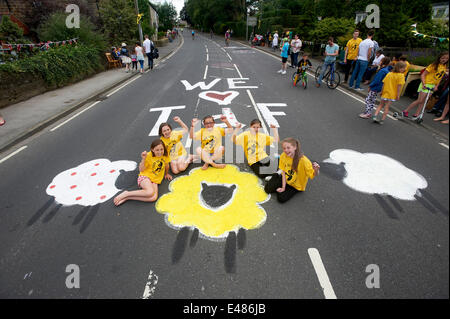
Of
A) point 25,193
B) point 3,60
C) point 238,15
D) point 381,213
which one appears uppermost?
point 238,15

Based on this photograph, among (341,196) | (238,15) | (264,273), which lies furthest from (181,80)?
(238,15)

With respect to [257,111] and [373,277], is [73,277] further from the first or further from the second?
[257,111]

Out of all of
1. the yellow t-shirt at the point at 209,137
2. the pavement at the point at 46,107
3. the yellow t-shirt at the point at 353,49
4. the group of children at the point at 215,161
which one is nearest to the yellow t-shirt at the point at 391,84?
the yellow t-shirt at the point at 353,49

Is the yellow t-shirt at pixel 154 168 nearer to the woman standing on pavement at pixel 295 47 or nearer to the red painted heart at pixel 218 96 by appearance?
the red painted heart at pixel 218 96

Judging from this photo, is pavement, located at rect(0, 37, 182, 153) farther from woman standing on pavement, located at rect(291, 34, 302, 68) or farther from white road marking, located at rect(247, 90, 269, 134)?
woman standing on pavement, located at rect(291, 34, 302, 68)

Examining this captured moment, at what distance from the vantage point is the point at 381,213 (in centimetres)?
363

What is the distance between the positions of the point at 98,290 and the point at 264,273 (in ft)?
6.28

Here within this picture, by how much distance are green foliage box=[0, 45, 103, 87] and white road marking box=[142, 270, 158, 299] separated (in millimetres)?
10492

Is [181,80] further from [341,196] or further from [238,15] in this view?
[238,15]

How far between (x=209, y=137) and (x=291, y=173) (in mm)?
1920

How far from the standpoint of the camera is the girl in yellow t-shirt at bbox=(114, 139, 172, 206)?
3.96m

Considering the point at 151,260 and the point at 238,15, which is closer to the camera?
the point at 151,260

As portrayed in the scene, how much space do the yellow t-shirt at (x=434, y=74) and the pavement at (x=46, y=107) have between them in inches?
457

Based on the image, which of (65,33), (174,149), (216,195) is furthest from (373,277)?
(65,33)
